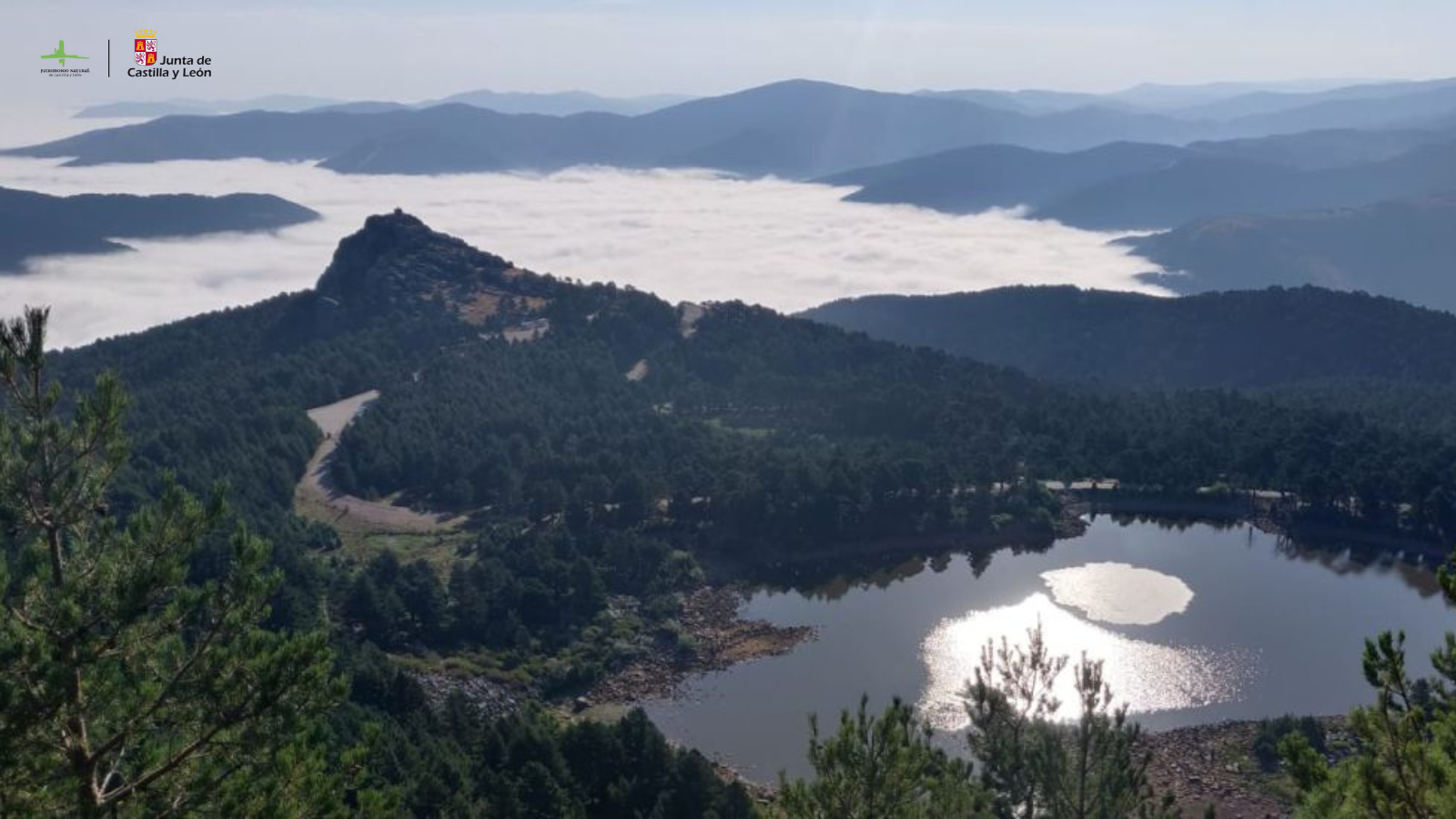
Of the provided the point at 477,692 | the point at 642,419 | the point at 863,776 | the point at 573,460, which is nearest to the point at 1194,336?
the point at 642,419

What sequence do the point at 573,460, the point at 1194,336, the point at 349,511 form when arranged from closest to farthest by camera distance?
1. the point at 349,511
2. the point at 573,460
3. the point at 1194,336

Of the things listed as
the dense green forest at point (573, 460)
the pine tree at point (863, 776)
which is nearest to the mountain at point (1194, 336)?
the dense green forest at point (573, 460)

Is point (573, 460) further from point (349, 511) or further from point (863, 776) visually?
point (863, 776)

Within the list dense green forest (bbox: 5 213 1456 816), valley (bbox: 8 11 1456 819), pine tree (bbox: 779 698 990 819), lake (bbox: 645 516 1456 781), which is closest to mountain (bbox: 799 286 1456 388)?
valley (bbox: 8 11 1456 819)

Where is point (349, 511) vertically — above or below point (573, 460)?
below

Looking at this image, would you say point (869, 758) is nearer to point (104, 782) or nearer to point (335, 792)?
point (335, 792)

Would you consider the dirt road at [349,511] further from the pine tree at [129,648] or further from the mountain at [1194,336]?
the mountain at [1194,336]

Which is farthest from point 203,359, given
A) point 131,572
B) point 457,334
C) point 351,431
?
point 131,572
